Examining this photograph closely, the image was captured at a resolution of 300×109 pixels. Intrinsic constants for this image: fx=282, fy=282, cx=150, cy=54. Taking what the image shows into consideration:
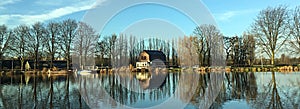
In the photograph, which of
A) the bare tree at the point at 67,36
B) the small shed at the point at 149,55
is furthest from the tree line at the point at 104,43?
the small shed at the point at 149,55

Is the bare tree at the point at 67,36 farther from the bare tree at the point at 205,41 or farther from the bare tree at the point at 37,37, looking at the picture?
the bare tree at the point at 205,41

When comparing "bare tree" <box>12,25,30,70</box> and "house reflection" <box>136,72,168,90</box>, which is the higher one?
"bare tree" <box>12,25,30,70</box>

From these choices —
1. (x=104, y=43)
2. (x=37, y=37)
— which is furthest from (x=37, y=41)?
(x=104, y=43)

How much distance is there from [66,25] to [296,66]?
1333 inches

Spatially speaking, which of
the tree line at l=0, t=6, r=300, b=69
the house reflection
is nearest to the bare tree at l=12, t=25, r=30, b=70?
the tree line at l=0, t=6, r=300, b=69

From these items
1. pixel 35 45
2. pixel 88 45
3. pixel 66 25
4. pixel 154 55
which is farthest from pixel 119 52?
pixel 154 55

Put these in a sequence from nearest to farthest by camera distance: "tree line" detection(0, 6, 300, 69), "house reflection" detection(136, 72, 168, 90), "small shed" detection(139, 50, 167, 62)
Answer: "house reflection" detection(136, 72, 168, 90)
"tree line" detection(0, 6, 300, 69)
"small shed" detection(139, 50, 167, 62)

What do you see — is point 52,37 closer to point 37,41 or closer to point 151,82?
point 37,41

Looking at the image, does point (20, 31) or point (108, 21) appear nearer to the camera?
point (108, 21)

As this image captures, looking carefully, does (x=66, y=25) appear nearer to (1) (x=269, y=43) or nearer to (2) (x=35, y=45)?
(2) (x=35, y=45)

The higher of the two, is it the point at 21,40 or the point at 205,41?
the point at 21,40

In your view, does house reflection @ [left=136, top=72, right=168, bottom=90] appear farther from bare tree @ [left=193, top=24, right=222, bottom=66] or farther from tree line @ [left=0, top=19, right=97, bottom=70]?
tree line @ [left=0, top=19, right=97, bottom=70]

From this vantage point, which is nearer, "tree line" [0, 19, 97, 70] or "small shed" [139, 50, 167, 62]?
"tree line" [0, 19, 97, 70]

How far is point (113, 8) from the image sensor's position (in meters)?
9.45
